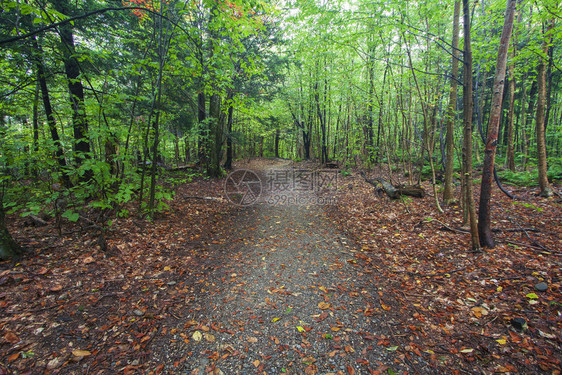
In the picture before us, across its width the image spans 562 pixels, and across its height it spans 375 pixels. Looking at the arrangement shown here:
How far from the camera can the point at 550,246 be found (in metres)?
4.07

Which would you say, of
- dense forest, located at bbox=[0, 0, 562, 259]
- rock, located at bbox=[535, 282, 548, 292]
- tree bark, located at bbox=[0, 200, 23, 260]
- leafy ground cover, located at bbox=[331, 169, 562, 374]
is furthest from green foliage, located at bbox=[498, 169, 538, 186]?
tree bark, located at bbox=[0, 200, 23, 260]

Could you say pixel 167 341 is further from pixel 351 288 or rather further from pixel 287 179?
pixel 287 179

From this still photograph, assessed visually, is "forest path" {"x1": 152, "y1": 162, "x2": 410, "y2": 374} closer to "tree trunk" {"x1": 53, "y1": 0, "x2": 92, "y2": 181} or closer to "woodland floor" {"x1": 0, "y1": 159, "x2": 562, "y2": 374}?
"woodland floor" {"x1": 0, "y1": 159, "x2": 562, "y2": 374}

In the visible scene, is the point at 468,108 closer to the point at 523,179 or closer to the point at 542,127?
the point at 542,127

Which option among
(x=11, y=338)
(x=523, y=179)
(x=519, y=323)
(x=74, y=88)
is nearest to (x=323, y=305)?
(x=519, y=323)

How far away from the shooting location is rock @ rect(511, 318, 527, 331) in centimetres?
260

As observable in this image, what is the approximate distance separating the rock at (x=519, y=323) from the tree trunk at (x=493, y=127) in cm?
198

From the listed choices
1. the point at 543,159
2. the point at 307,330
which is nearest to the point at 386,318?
the point at 307,330

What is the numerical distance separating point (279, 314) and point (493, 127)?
4.85 m

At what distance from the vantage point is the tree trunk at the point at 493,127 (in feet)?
11.9

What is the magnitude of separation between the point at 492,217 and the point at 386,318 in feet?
15.8

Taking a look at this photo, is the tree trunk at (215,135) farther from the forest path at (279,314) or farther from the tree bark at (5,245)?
the tree bark at (5,245)

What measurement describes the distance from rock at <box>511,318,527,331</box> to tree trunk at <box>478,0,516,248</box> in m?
1.98

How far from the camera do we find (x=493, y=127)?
380 cm
